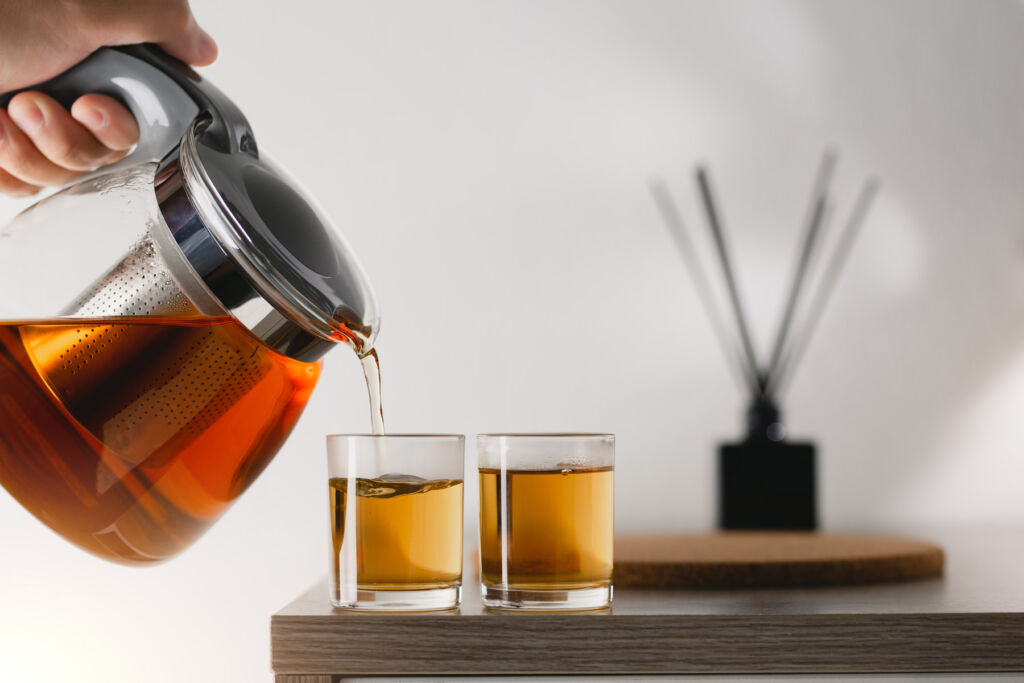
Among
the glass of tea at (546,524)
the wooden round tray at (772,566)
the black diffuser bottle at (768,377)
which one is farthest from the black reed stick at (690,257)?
the glass of tea at (546,524)

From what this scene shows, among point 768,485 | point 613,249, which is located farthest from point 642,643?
point 613,249

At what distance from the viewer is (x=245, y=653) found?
125 cm

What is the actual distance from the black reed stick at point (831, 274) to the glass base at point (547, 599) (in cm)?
75

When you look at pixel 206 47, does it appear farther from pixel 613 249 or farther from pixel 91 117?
pixel 613 249

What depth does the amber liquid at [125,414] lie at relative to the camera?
51 cm

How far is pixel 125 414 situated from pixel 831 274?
3.32ft

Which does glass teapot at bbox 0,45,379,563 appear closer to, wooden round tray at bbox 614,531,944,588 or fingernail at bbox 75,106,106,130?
fingernail at bbox 75,106,106,130

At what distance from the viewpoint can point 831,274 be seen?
4.22 ft

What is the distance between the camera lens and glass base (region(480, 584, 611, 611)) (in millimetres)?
574

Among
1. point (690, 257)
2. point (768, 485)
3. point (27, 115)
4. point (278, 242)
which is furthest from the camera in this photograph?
point (690, 257)

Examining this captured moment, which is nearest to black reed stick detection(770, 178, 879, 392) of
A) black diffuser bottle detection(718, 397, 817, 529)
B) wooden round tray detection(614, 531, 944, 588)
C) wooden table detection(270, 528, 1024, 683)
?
black diffuser bottle detection(718, 397, 817, 529)

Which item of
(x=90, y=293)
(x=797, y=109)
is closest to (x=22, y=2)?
(x=90, y=293)

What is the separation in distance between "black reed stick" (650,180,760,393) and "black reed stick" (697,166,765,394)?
0.02 m

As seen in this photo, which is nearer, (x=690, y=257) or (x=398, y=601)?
(x=398, y=601)
